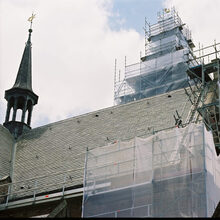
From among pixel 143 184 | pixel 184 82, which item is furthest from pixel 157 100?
pixel 143 184

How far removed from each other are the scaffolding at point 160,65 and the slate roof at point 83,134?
4565 mm

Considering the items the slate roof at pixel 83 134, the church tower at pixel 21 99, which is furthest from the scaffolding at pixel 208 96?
the church tower at pixel 21 99

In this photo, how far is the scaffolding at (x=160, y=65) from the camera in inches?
1245

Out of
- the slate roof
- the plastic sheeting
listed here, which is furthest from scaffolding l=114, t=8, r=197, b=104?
the plastic sheeting

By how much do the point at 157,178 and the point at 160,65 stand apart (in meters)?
16.6

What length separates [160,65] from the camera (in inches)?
1307

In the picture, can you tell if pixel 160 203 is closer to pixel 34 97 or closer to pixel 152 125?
pixel 152 125

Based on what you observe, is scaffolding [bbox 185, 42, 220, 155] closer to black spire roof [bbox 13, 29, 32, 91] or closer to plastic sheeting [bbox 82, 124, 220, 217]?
plastic sheeting [bbox 82, 124, 220, 217]

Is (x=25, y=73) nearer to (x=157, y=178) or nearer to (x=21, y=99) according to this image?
(x=21, y=99)

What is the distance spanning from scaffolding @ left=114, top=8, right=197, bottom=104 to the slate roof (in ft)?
15.0

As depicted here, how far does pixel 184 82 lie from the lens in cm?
3059

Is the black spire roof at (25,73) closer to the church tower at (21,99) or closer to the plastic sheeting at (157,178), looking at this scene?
the church tower at (21,99)

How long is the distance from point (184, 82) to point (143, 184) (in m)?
14.1

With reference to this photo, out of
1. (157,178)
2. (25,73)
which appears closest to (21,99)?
(25,73)
